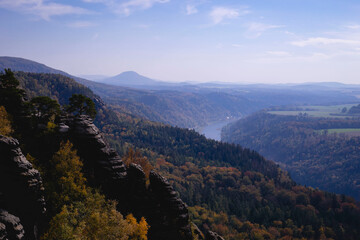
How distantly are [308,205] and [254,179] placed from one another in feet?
153

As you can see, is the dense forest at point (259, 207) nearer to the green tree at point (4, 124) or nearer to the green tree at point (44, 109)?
the green tree at point (44, 109)

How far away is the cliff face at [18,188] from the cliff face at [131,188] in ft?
45.0

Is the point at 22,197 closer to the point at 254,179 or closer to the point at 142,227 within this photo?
the point at 142,227

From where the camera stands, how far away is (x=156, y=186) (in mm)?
49625

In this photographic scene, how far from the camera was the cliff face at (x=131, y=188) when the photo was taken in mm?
46906

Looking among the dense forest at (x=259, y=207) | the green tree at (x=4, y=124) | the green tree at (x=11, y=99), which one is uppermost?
the green tree at (x=11, y=99)

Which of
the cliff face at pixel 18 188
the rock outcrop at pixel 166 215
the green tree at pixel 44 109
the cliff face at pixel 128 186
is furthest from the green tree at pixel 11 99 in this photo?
the rock outcrop at pixel 166 215

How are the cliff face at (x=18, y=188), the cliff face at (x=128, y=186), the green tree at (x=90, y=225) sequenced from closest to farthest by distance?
the cliff face at (x=18, y=188) → the green tree at (x=90, y=225) → the cliff face at (x=128, y=186)

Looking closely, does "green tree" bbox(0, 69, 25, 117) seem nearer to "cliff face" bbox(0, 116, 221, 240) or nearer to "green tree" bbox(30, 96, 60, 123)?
"green tree" bbox(30, 96, 60, 123)

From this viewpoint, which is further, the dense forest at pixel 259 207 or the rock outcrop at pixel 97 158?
the dense forest at pixel 259 207

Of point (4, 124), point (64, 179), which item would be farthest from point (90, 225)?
point (4, 124)

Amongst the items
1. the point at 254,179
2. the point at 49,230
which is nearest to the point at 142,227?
the point at 49,230

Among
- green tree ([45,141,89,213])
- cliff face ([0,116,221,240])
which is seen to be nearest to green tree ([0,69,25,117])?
cliff face ([0,116,221,240])

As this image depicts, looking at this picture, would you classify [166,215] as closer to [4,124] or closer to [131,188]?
[131,188]
